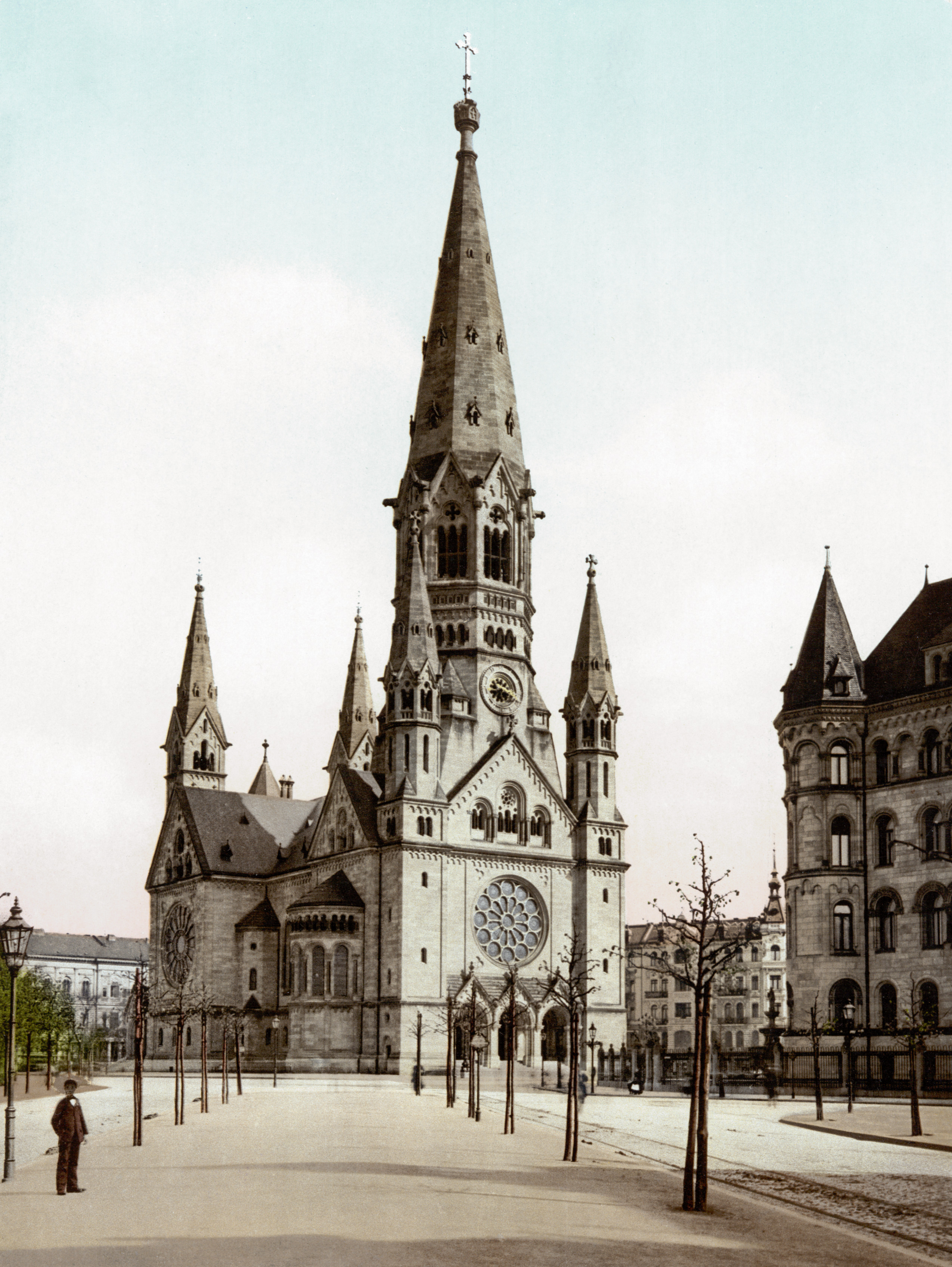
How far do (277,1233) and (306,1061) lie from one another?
73.9 meters

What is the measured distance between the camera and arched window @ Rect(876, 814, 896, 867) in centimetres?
7862

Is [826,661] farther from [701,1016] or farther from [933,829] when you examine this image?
[701,1016]

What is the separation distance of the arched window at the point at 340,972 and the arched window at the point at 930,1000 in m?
34.4

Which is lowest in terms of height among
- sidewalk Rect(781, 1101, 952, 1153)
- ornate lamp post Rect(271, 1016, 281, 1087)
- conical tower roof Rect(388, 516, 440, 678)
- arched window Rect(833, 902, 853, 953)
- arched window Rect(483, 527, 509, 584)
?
ornate lamp post Rect(271, 1016, 281, 1087)

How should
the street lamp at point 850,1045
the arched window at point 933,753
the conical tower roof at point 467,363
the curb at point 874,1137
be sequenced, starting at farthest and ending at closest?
the conical tower roof at point 467,363 < the arched window at point 933,753 < the street lamp at point 850,1045 < the curb at point 874,1137

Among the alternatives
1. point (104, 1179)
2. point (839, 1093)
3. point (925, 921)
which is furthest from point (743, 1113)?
point (104, 1179)

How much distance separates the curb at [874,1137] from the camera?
39156 mm

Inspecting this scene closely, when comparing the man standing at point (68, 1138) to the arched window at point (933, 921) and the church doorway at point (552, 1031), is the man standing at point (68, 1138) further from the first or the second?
the church doorway at point (552, 1031)

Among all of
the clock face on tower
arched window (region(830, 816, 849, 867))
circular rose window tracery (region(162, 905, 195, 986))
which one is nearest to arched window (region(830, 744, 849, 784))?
arched window (region(830, 816, 849, 867))

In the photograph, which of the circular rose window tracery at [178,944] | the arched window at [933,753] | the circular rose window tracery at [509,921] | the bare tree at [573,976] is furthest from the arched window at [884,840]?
the circular rose window tracery at [178,944]

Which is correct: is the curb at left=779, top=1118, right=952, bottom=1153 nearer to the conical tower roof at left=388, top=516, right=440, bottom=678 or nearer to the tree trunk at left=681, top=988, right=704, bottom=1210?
the tree trunk at left=681, top=988, right=704, bottom=1210

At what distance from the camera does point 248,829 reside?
4614 inches

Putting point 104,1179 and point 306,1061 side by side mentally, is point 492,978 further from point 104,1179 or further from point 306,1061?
point 104,1179

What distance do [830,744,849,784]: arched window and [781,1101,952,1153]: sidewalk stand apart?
70.4 feet
